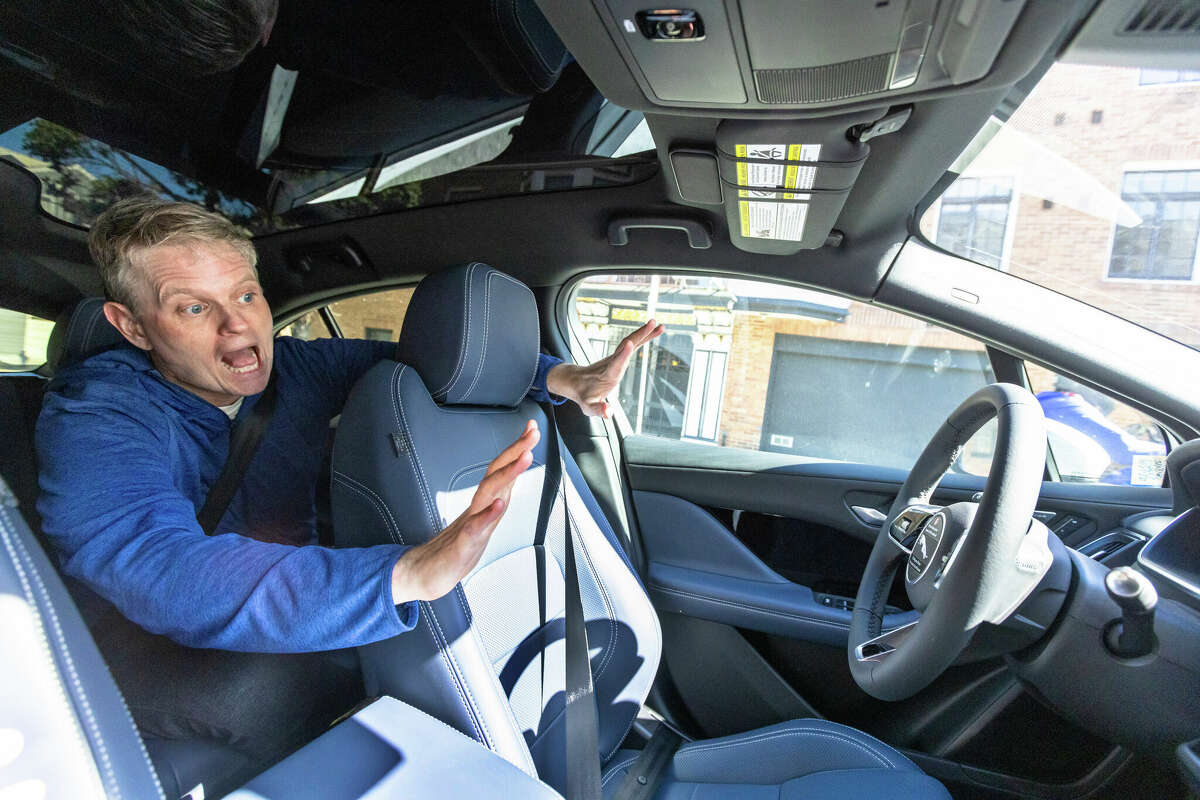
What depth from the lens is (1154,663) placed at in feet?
3.63

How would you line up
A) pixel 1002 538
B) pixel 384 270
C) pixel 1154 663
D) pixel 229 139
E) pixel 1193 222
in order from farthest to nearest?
pixel 384 270 → pixel 229 139 → pixel 1193 222 → pixel 1154 663 → pixel 1002 538

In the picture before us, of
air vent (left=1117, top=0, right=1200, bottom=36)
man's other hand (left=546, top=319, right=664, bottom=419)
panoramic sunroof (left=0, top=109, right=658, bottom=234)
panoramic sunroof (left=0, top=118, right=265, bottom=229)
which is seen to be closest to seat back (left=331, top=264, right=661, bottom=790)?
man's other hand (left=546, top=319, right=664, bottom=419)

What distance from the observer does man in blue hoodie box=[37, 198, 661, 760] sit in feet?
3.11

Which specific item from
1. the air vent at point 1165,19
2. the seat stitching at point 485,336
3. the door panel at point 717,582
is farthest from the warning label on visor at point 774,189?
the door panel at point 717,582

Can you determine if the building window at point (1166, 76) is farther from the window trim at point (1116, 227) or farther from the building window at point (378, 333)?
the building window at point (378, 333)

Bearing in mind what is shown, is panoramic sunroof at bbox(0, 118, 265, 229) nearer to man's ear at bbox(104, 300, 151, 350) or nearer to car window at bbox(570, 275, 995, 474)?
man's ear at bbox(104, 300, 151, 350)

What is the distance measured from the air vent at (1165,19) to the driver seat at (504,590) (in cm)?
112

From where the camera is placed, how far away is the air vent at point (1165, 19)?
90cm

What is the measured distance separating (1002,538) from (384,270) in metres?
1.90

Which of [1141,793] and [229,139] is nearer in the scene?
[1141,793]

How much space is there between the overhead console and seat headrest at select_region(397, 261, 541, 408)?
20.1 inches

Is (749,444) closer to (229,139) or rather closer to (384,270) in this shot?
(384,270)

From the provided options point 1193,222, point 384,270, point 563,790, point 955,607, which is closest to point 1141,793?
point 955,607

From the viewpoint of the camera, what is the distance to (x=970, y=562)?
100 centimetres
